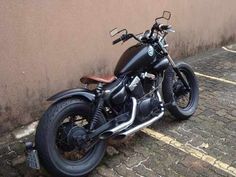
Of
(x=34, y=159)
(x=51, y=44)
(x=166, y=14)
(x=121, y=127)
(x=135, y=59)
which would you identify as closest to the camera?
(x=34, y=159)

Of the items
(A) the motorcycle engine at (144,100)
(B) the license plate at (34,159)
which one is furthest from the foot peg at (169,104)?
(B) the license plate at (34,159)

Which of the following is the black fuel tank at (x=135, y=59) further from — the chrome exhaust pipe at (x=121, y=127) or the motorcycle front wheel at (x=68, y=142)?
the motorcycle front wheel at (x=68, y=142)

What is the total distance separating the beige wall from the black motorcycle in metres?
1.10

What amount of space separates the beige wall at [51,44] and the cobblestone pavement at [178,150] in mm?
1049

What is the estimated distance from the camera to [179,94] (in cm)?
518

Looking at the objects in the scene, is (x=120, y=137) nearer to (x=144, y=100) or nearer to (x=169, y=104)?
(x=144, y=100)

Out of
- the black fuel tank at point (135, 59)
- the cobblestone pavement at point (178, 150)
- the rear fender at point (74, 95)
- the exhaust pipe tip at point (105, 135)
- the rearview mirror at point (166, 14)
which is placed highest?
the rearview mirror at point (166, 14)

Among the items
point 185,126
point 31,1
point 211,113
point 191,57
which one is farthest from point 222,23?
point 31,1

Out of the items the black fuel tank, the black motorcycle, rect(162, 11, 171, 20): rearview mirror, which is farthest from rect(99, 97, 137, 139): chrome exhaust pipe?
rect(162, 11, 171, 20): rearview mirror

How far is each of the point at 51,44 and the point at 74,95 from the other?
1435 millimetres

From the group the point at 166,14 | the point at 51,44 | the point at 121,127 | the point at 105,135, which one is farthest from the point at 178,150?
the point at 51,44

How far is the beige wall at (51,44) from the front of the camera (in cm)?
456

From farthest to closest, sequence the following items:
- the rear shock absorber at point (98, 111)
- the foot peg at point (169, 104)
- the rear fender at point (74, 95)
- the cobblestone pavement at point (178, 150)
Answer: the foot peg at point (169, 104) → the cobblestone pavement at point (178, 150) → the rear shock absorber at point (98, 111) → the rear fender at point (74, 95)

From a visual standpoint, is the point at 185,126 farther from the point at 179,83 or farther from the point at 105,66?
the point at 105,66
